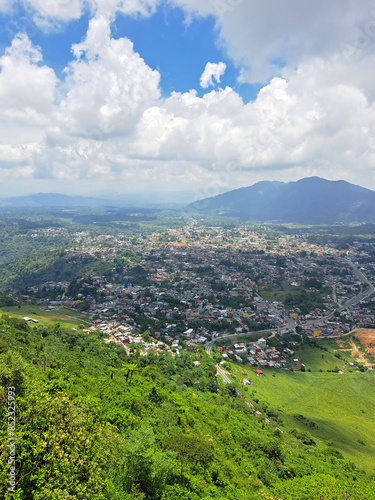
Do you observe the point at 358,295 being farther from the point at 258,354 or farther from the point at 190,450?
the point at 190,450

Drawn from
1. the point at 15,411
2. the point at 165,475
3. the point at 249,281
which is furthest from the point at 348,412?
the point at 249,281

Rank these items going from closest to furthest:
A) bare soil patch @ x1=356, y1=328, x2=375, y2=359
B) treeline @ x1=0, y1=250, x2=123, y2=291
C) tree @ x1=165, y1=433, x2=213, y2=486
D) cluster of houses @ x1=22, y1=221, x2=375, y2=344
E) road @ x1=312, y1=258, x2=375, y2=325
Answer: tree @ x1=165, y1=433, x2=213, y2=486 → bare soil patch @ x1=356, y1=328, x2=375, y2=359 → cluster of houses @ x1=22, y1=221, x2=375, y2=344 → road @ x1=312, y1=258, x2=375, y2=325 → treeline @ x1=0, y1=250, x2=123, y2=291

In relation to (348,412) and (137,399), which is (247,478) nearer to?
(137,399)

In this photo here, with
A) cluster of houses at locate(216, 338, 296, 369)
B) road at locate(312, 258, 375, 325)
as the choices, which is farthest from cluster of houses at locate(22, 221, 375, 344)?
cluster of houses at locate(216, 338, 296, 369)

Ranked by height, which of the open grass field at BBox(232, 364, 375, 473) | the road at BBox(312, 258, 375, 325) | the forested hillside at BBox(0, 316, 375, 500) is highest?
the forested hillside at BBox(0, 316, 375, 500)

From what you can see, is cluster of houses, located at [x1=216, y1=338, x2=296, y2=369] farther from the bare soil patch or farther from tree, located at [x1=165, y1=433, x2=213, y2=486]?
tree, located at [x1=165, y1=433, x2=213, y2=486]
